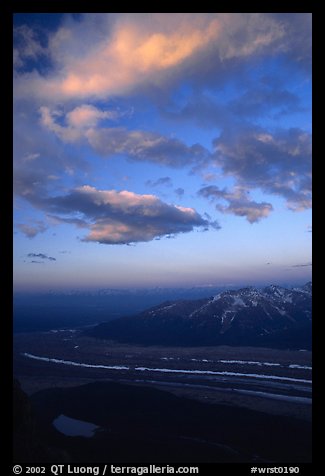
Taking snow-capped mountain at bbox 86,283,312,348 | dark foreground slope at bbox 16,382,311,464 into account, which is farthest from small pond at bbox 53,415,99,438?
snow-capped mountain at bbox 86,283,312,348

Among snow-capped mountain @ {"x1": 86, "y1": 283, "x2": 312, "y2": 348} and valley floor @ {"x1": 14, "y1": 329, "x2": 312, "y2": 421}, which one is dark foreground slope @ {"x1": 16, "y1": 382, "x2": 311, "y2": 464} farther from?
snow-capped mountain @ {"x1": 86, "y1": 283, "x2": 312, "y2": 348}

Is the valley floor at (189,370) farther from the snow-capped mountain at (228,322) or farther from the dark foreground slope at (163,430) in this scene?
the snow-capped mountain at (228,322)

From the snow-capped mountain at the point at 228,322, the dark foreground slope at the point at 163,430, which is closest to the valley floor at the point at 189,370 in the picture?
the dark foreground slope at the point at 163,430

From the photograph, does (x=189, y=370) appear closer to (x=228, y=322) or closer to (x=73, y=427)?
(x=73, y=427)

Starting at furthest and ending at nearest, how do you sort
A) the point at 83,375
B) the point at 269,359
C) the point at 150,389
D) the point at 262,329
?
the point at 262,329 → the point at 269,359 → the point at 83,375 → the point at 150,389
